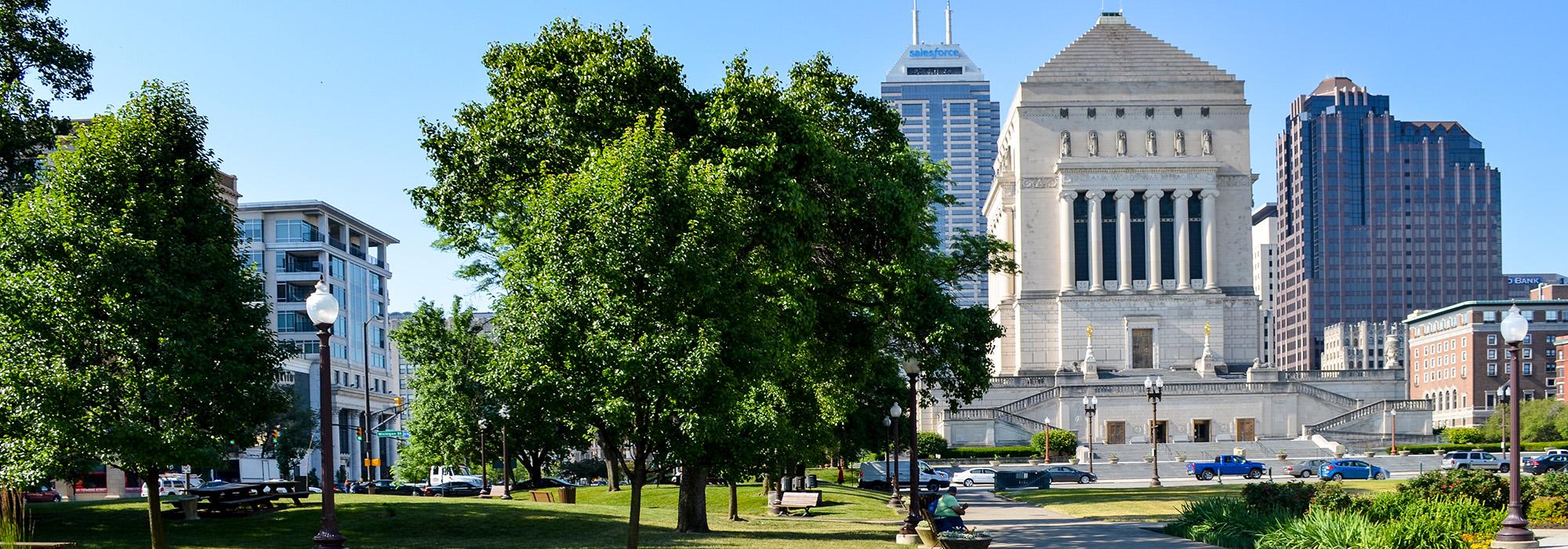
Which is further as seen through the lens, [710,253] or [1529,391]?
[1529,391]

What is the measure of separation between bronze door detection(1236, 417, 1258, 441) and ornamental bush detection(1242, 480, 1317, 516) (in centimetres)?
8231

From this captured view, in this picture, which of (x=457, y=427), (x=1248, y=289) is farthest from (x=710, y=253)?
(x=1248, y=289)

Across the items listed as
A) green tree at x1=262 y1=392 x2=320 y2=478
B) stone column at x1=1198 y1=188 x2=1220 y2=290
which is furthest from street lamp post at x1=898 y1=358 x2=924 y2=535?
stone column at x1=1198 y1=188 x2=1220 y2=290

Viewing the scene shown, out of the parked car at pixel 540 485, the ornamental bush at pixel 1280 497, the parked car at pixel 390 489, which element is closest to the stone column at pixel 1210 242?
the parked car at pixel 540 485

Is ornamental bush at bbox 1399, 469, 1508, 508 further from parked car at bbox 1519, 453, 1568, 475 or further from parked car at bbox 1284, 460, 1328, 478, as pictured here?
parked car at bbox 1284, 460, 1328, 478

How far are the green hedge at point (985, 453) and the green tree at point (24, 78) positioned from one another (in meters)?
71.7

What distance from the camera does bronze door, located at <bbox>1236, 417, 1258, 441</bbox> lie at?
113375 millimetres

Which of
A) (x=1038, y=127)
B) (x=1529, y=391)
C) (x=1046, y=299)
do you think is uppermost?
(x=1038, y=127)

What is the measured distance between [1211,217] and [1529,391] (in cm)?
6586

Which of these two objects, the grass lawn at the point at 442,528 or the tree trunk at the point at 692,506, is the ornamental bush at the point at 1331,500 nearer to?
the grass lawn at the point at 442,528

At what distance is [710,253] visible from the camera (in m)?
27.5

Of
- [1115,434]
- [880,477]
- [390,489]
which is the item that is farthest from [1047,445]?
[390,489]

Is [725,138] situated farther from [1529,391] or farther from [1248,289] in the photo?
[1529,391]

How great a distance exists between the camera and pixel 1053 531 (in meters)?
39.8
